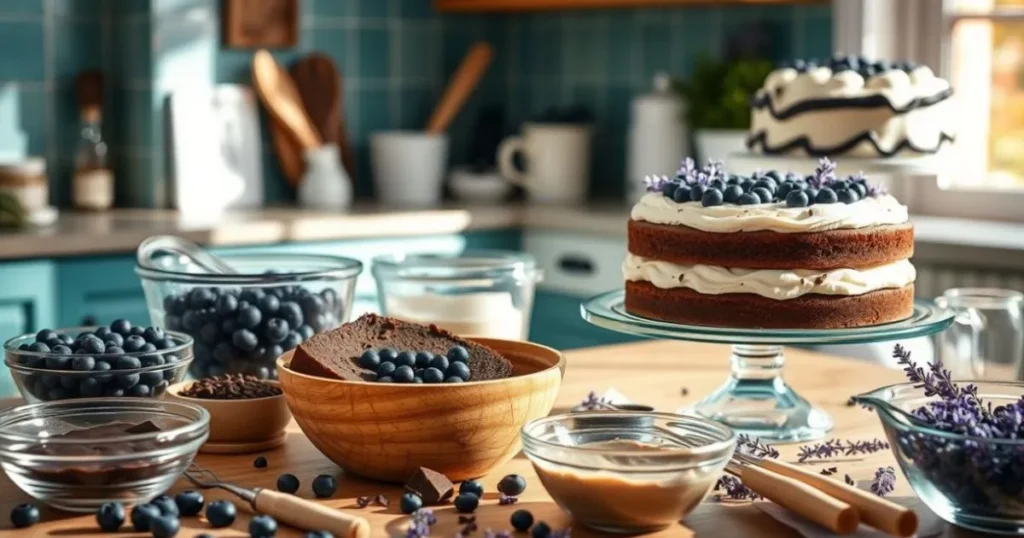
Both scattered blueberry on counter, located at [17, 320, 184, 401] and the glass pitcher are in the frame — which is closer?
scattered blueberry on counter, located at [17, 320, 184, 401]

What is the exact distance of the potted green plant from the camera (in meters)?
3.49

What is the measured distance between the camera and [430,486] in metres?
1.23

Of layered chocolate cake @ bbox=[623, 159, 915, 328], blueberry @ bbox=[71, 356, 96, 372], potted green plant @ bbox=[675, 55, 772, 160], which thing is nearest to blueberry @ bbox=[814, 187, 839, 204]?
layered chocolate cake @ bbox=[623, 159, 915, 328]

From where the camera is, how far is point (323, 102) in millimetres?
3994

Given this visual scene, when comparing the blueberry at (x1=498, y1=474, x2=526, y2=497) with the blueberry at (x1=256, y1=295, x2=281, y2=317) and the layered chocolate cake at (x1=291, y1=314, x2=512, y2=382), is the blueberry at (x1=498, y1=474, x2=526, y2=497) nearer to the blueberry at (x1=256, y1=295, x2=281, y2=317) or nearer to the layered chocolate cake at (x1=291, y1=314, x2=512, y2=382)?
the layered chocolate cake at (x1=291, y1=314, x2=512, y2=382)

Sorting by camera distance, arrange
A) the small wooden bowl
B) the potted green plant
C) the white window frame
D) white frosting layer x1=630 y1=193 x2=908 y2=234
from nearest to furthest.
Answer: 1. the small wooden bowl
2. white frosting layer x1=630 y1=193 x2=908 y2=234
3. the white window frame
4. the potted green plant

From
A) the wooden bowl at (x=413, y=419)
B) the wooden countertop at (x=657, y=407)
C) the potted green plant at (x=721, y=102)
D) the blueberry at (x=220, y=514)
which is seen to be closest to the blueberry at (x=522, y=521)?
the wooden countertop at (x=657, y=407)

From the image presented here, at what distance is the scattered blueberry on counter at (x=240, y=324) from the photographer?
1648 millimetres

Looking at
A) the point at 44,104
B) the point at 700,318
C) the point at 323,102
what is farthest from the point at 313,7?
the point at 700,318

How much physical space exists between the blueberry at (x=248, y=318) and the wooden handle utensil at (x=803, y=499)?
0.64 metres

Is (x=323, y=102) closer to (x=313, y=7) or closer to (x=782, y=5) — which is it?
(x=313, y=7)

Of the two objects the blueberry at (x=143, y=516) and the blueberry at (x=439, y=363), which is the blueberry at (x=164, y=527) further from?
the blueberry at (x=439, y=363)

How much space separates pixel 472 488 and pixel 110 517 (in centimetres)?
30

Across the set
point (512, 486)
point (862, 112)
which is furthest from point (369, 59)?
point (512, 486)
